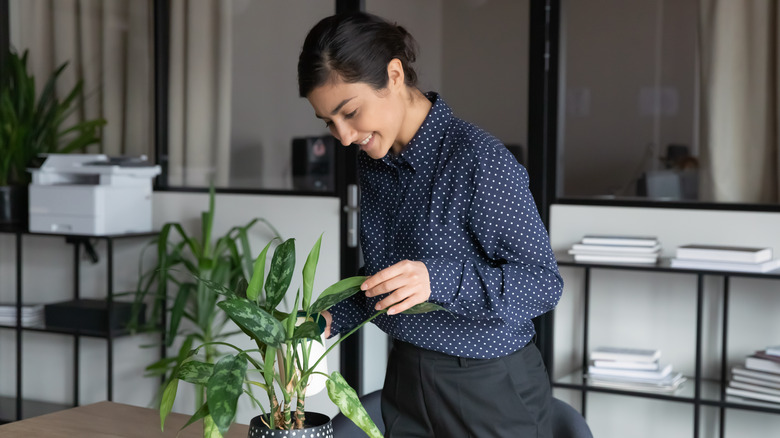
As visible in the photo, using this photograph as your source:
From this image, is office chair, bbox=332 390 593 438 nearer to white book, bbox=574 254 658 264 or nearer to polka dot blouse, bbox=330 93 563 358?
polka dot blouse, bbox=330 93 563 358

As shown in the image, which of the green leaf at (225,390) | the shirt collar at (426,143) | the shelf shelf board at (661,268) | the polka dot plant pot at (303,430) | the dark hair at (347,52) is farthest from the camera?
the shelf shelf board at (661,268)

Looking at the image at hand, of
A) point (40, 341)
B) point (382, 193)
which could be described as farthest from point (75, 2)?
point (382, 193)

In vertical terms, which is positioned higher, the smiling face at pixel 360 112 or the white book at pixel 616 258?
the smiling face at pixel 360 112

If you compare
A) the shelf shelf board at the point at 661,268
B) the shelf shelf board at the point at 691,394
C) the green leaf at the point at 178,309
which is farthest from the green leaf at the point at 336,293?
the green leaf at the point at 178,309

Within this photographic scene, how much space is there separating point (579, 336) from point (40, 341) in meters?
2.72

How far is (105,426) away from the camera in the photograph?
1864 mm

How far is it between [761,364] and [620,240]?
0.58 meters

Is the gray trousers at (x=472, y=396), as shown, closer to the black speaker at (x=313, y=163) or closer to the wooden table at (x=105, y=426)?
the wooden table at (x=105, y=426)

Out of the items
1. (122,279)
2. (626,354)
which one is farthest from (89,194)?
(626,354)

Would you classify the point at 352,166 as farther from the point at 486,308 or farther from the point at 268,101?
the point at 486,308

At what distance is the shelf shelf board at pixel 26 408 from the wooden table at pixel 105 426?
233 cm

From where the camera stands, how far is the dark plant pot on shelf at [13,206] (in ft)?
13.0

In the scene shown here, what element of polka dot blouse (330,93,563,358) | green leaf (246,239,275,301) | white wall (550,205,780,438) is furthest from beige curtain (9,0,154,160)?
green leaf (246,239,275,301)

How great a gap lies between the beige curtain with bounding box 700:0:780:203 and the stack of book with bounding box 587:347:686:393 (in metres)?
0.62
